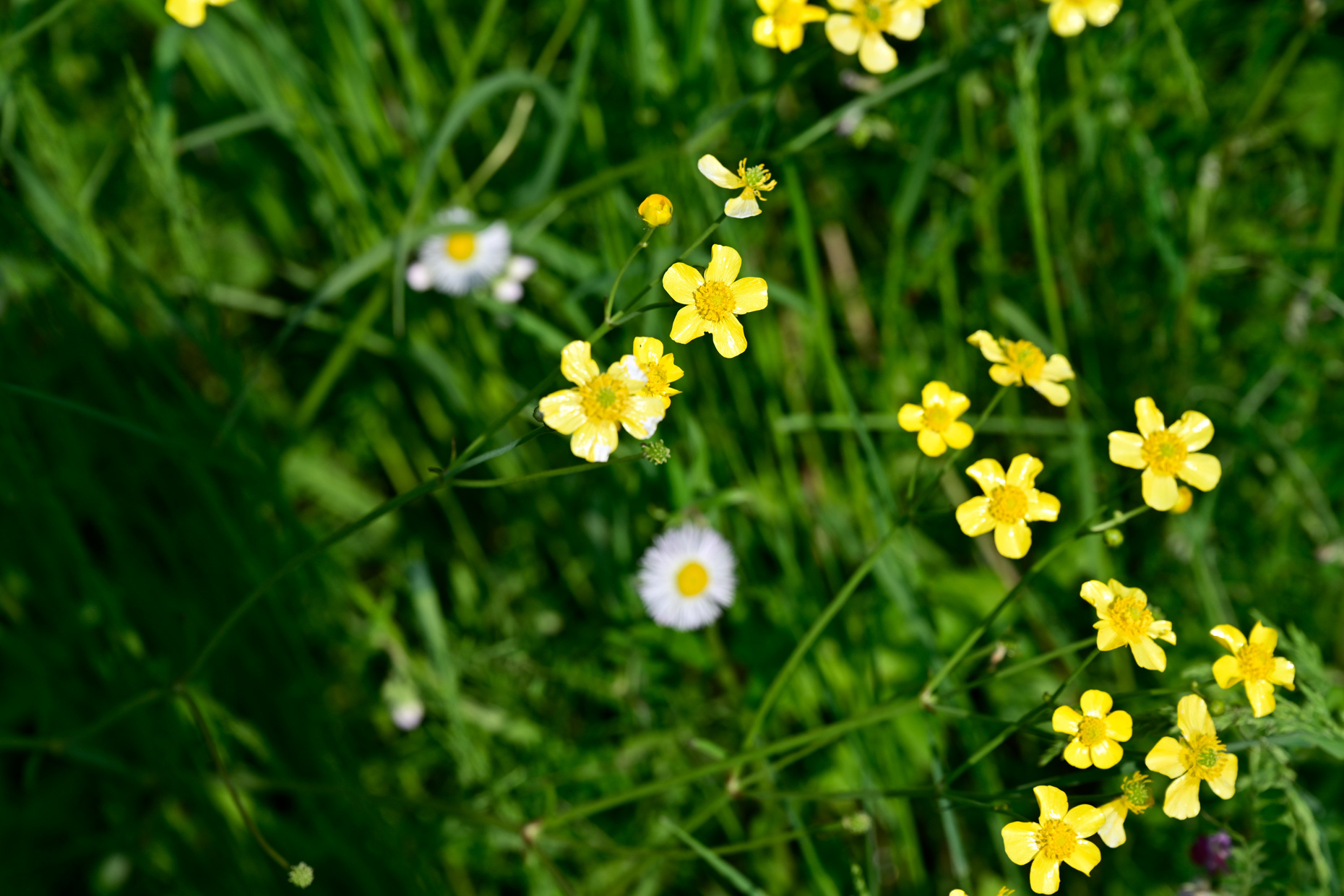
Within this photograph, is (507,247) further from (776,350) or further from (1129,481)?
(1129,481)

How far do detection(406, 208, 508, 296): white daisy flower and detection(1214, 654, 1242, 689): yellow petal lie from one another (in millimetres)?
1423

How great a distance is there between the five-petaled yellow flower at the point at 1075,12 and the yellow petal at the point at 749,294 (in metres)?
0.71

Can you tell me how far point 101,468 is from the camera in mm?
2189

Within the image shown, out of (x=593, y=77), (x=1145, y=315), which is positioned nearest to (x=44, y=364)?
(x=593, y=77)

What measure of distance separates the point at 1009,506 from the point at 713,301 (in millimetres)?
517

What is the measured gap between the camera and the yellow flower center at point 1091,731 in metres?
1.08

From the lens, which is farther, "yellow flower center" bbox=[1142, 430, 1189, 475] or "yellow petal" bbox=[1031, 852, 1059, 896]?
"yellow flower center" bbox=[1142, 430, 1189, 475]

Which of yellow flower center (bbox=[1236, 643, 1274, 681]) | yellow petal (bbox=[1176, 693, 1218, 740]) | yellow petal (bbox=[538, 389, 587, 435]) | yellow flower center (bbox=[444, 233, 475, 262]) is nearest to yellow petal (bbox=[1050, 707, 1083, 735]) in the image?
yellow petal (bbox=[1176, 693, 1218, 740])

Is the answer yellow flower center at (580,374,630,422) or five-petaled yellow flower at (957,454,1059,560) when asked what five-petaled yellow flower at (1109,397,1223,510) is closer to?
five-petaled yellow flower at (957,454,1059,560)

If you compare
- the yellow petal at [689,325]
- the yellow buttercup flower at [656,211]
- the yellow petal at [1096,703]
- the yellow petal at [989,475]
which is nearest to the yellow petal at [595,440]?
the yellow petal at [689,325]

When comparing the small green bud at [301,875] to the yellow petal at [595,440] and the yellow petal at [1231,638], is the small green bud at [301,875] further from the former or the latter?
the yellow petal at [1231,638]

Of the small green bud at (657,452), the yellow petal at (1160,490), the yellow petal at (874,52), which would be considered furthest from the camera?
the yellow petal at (874,52)

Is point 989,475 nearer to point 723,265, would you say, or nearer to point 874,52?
point 723,265

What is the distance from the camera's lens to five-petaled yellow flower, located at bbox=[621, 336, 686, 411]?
107cm
